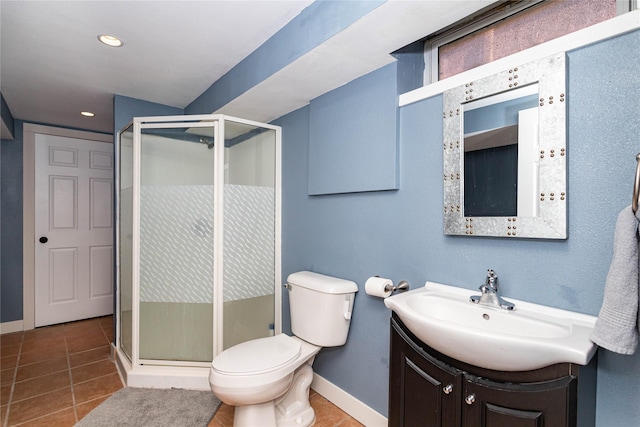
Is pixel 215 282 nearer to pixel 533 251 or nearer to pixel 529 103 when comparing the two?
pixel 533 251

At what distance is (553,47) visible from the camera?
1170 mm

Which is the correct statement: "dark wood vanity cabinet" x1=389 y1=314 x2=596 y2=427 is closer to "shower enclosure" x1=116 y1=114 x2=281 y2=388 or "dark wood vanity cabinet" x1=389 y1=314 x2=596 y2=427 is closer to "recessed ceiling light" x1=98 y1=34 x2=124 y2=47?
"shower enclosure" x1=116 y1=114 x2=281 y2=388

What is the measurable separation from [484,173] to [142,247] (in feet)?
7.26

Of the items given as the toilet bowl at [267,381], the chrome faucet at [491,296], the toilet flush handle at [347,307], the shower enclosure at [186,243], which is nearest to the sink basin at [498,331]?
the chrome faucet at [491,296]

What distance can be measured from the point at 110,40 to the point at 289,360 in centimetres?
204

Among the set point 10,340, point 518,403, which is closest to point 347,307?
point 518,403

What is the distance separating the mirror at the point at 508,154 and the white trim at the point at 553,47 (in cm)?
3

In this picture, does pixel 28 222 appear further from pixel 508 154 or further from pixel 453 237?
pixel 508 154

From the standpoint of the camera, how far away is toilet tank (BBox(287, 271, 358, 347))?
1.87 meters

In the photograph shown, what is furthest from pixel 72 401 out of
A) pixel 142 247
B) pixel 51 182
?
pixel 51 182

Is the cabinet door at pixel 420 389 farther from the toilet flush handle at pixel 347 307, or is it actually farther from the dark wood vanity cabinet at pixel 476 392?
the toilet flush handle at pixel 347 307

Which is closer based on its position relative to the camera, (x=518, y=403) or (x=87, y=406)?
(x=518, y=403)

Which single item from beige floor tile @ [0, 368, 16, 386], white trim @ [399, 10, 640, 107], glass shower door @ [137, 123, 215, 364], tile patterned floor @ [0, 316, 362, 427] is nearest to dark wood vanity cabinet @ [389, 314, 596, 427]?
tile patterned floor @ [0, 316, 362, 427]

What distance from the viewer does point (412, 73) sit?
1.71 m
